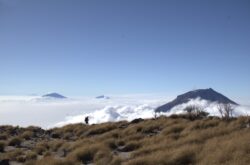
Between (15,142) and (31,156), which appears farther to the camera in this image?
(15,142)

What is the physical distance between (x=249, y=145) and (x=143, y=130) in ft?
38.6

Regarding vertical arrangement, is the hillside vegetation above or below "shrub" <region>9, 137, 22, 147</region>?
below

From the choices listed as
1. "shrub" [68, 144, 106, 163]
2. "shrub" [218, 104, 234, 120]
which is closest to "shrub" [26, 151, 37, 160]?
"shrub" [68, 144, 106, 163]

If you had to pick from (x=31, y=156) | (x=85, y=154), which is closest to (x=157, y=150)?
(x=85, y=154)

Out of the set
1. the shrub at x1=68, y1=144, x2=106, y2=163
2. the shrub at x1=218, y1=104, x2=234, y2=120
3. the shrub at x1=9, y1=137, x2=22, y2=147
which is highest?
the shrub at x1=218, y1=104, x2=234, y2=120

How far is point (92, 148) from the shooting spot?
16.1 meters

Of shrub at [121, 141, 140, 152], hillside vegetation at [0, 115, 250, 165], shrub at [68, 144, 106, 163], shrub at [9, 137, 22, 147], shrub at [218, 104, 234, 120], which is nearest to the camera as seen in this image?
hillside vegetation at [0, 115, 250, 165]

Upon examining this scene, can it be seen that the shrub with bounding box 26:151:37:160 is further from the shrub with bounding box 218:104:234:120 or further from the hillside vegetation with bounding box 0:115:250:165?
the shrub with bounding box 218:104:234:120

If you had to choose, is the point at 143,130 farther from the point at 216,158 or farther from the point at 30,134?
the point at 216,158

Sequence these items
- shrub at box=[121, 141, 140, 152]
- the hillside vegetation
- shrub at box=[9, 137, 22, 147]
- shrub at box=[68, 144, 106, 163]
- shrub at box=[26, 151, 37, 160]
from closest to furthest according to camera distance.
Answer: the hillside vegetation
shrub at box=[68, 144, 106, 163]
shrub at box=[26, 151, 37, 160]
shrub at box=[121, 141, 140, 152]
shrub at box=[9, 137, 22, 147]

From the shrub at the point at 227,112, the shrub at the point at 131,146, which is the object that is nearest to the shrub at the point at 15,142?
the shrub at the point at 131,146

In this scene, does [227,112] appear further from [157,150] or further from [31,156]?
[31,156]

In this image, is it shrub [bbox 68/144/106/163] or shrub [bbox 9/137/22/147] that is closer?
shrub [bbox 68/144/106/163]

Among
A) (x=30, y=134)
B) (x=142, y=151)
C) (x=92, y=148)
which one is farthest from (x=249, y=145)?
(x=30, y=134)
